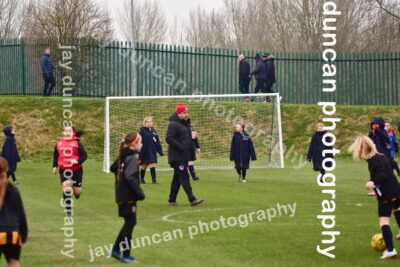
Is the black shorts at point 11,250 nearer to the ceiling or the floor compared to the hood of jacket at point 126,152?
nearer to the floor

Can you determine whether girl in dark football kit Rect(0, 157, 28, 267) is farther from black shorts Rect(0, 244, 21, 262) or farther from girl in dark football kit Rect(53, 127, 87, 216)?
girl in dark football kit Rect(53, 127, 87, 216)

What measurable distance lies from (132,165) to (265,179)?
14.4m

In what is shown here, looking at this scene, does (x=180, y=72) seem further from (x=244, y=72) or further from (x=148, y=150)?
(x=148, y=150)

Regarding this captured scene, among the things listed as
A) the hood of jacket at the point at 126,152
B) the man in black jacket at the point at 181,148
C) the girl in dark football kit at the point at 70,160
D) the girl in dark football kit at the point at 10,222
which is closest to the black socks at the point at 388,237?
the hood of jacket at the point at 126,152

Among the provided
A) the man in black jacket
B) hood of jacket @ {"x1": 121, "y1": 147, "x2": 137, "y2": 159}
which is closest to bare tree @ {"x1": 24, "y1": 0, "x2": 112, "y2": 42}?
the man in black jacket

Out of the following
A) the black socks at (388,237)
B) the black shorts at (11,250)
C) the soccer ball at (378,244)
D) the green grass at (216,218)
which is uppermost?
the black shorts at (11,250)

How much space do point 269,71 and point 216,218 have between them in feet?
73.4

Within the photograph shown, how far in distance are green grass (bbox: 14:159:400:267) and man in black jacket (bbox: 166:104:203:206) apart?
1.74 feet

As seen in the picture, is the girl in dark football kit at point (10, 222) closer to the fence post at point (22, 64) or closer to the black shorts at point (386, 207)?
the black shorts at point (386, 207)

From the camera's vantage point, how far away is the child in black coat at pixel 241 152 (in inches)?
1036

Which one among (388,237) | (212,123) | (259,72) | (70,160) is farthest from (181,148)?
(259,72)

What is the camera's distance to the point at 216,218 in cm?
1716

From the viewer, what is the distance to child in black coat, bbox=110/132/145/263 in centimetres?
1273

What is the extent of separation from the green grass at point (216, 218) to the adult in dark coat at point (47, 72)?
1022 centimetres
